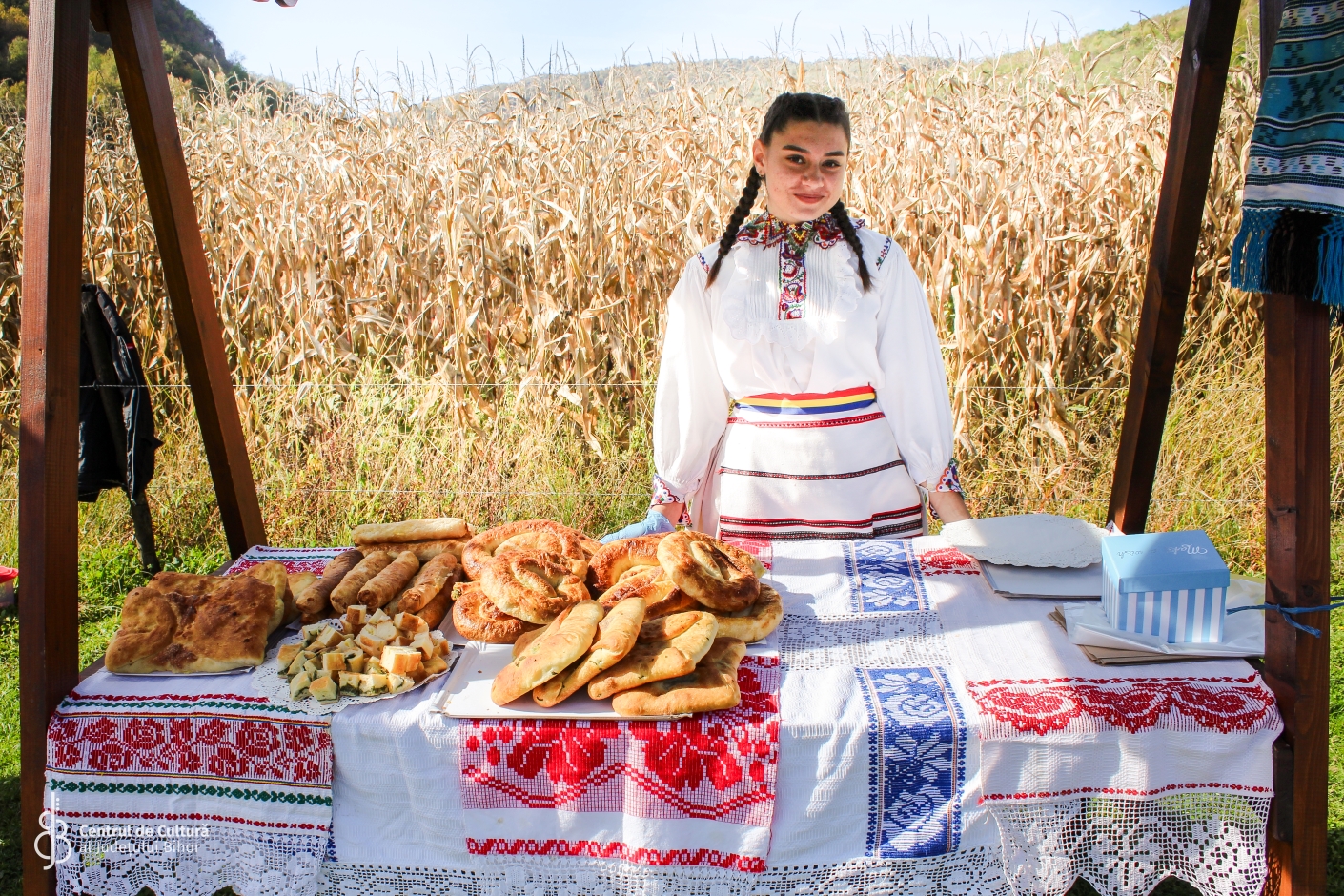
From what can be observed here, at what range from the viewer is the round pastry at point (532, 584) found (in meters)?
1.75

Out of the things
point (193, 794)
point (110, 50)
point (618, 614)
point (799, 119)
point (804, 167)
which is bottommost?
point (193, 794)

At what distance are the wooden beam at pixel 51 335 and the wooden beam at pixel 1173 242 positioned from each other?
2.46m

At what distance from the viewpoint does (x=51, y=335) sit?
1810 millimetres

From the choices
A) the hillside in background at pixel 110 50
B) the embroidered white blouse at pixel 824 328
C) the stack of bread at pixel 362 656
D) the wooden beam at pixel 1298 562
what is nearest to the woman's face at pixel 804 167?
the embroidered white blouse at pixel 824 328

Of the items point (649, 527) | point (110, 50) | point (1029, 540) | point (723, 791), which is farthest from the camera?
point (110, 50)

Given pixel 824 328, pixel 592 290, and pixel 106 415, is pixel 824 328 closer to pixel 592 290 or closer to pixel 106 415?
pixel 592 290

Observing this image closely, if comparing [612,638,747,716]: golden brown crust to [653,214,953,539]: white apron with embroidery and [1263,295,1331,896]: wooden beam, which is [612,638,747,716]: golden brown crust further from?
[653,214,953,539]: white apron with embroidery

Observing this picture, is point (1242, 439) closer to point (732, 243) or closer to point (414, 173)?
point (732, 243)

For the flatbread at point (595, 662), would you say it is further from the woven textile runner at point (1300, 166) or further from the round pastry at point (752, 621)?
the woven textile runner at point (1300, 166)

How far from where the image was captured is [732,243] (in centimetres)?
269

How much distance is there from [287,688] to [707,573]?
76 centimetres

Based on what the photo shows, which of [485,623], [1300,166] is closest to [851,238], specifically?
[1300,166]

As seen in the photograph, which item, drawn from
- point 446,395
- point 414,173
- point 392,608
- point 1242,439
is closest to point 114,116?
point 414,173

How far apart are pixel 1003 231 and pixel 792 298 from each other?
225 centimetres
